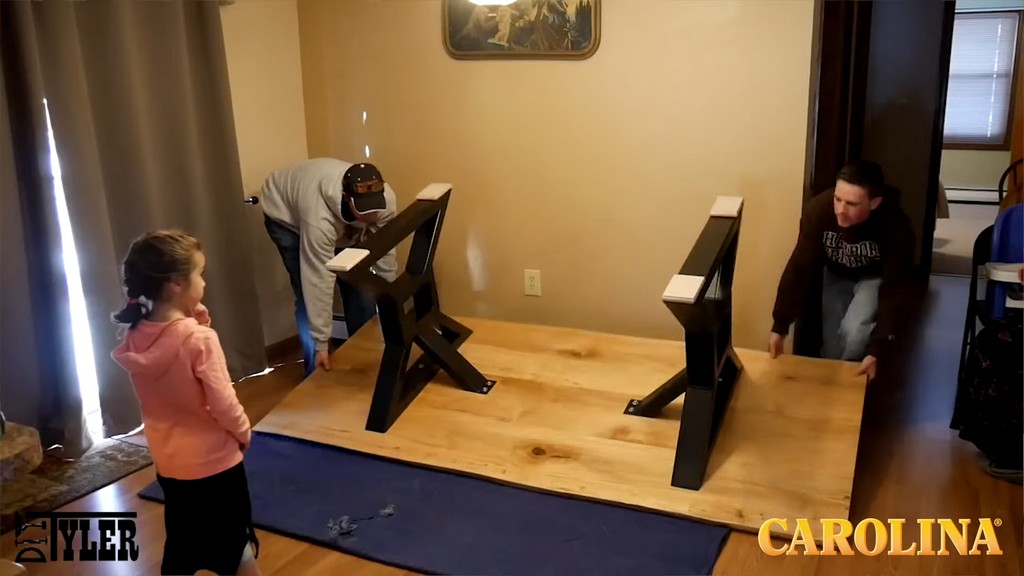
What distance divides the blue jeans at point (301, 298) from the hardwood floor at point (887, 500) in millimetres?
210

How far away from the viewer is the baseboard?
3.82 metres

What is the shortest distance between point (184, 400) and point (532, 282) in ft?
6.87

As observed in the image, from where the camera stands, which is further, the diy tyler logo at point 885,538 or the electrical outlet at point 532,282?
the electrical outlet at point 532,282

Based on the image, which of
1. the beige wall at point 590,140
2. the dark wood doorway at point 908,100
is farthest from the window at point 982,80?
the beige wall at point 590,140

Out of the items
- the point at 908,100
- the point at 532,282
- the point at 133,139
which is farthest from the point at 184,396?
the point at 908,100

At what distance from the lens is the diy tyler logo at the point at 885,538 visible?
2.27 metres

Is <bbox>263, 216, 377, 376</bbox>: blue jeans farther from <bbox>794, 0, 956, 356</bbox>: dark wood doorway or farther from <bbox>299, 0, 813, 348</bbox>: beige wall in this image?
<bbox>794, 0, 956, 356</bbox>: dark wood doorway

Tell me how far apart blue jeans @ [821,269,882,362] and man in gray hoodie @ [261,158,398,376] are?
1.62 metres

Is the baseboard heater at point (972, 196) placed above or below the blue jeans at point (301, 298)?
below

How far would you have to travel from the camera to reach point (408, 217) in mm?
2975

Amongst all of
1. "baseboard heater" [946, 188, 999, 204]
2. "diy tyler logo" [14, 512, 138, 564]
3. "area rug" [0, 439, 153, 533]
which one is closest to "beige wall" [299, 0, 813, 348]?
"area rug" [0, 439, 153, 533]

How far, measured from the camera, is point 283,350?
389cm

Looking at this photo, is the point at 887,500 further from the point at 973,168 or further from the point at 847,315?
the point at 973,168

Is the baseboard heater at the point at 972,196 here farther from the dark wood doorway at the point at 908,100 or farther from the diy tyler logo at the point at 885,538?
the diy tyler logo at the point at 885,538
